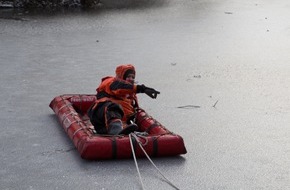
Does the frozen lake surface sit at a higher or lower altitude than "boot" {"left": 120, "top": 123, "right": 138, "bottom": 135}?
lower

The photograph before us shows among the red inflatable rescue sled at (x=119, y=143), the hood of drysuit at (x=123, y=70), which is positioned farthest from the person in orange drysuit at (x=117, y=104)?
the red inflatable rescue sled at (x=119, y=143)

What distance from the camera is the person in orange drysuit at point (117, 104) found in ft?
20.2

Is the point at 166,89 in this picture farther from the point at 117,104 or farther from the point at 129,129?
the point at 129,129

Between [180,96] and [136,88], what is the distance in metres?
2.70

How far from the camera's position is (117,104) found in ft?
20.9

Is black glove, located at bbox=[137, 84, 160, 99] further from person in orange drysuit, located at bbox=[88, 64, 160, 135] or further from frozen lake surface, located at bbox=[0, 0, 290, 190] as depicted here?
frozen lake surface, located at bbox=[0, 0, 290, 190]

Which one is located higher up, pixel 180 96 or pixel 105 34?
pixel 180 96

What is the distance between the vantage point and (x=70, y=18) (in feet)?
61.5

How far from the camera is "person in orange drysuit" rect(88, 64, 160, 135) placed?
6160 mm

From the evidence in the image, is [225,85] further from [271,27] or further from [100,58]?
[271,27]

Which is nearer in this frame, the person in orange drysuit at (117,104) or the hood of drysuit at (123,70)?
the person in orange drysuit at (117,104)

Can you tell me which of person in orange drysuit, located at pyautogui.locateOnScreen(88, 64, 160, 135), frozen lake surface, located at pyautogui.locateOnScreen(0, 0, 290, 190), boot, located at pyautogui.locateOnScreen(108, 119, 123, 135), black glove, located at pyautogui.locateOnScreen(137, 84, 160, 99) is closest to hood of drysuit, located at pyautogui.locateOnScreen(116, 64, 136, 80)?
person in orange drysuit, located at pyautogui.locateOnScreen(88, 64, 160, 135)

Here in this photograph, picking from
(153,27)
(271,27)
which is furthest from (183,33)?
(271,27)

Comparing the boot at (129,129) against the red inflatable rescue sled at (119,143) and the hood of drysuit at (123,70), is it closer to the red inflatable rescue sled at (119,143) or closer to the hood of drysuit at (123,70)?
the red inflatable rescue sled at (119,143)
